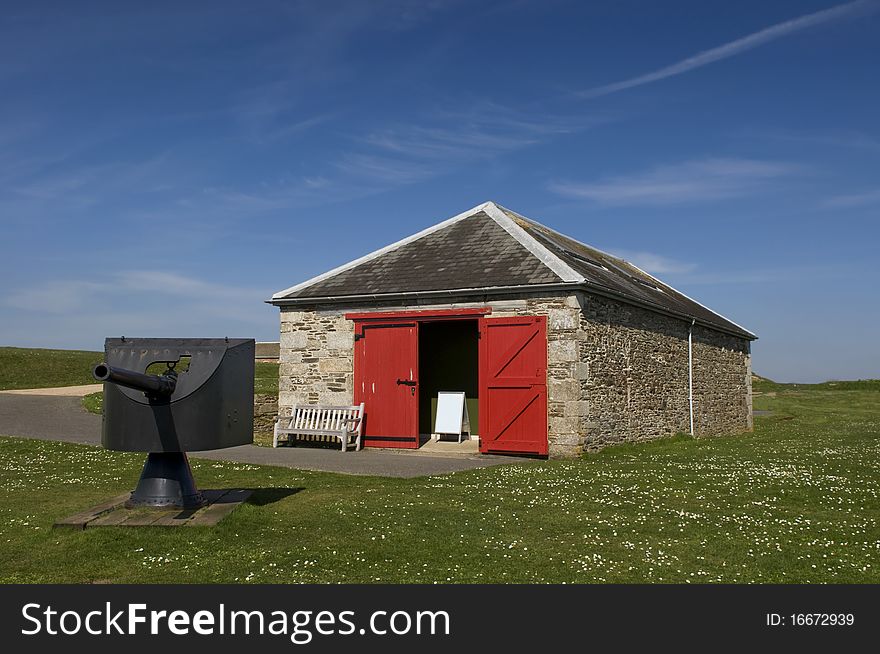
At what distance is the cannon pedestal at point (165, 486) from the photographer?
8352 millimetres

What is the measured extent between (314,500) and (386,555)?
297cm

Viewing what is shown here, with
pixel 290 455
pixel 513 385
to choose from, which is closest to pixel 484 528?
pixel 513 385

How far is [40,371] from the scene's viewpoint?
121 feet

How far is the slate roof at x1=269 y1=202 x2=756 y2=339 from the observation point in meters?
16.1

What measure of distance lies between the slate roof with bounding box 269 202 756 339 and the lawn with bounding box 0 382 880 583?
4.33 metres

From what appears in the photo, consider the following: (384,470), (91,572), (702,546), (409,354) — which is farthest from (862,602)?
(409,354)

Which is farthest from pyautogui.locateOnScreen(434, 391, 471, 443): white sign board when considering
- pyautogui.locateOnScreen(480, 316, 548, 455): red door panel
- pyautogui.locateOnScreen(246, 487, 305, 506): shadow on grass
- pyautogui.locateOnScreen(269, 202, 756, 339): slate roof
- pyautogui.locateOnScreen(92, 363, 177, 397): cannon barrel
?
pyautogui.locateOnScreen(92, 363, 177, 397): cannon barrel

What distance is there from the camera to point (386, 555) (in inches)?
266

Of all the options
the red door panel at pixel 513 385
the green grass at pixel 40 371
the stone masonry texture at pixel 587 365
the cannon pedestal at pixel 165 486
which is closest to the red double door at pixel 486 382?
the red door panel at pixel 513 385

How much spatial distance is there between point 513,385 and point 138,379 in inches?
385

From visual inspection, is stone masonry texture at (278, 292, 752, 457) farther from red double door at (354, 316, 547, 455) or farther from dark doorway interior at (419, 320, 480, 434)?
dark doorway interior at (419, 320, 480, 434)

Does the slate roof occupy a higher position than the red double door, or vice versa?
the slate roof

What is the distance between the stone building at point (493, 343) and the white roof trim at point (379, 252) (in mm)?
41

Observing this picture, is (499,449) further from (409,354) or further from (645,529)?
(645,529)
